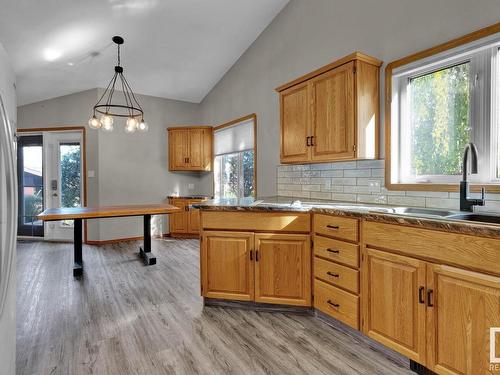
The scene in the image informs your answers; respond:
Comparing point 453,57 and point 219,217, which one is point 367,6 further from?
point 219,217

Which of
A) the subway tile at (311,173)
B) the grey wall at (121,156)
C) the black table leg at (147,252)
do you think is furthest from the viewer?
the grey wall at (121,156)

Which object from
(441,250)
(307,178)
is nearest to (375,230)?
(441,250)

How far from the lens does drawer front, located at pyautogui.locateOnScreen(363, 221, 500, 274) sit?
1288mm

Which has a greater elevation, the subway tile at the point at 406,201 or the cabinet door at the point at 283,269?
the subway tile at the point at 406,201

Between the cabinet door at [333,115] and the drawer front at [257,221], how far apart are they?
66cm

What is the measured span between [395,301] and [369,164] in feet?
4.20

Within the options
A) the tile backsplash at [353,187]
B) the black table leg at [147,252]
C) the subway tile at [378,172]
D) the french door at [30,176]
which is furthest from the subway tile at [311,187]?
the french door at [30,176]

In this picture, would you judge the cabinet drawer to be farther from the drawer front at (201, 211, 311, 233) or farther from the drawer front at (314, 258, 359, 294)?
the drawer front at (201, 211, 311, 233)

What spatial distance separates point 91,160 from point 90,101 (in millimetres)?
1023

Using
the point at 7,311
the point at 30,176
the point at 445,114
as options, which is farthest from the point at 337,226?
the point at 30,176

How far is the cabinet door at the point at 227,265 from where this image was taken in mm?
2420

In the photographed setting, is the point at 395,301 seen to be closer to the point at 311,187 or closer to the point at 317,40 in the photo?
the point at 311,187

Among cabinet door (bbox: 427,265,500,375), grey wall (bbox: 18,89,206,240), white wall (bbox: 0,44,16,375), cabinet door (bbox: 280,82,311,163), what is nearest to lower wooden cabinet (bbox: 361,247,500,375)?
cabinet door (bbox: 427,265,500,375)

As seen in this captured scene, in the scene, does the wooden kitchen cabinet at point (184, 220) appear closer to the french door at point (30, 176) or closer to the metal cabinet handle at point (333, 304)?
the french door at point (30, 176)
